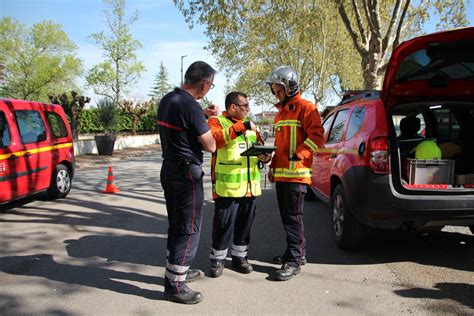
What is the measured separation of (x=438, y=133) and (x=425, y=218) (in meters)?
2.16

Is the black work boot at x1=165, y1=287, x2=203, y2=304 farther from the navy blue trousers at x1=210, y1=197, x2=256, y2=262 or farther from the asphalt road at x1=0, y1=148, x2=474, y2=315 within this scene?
the navy blue trousers at x1=210, y1=197, x2=256, y2=262

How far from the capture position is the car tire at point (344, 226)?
13.8 feet

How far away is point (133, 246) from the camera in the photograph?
15.6ft

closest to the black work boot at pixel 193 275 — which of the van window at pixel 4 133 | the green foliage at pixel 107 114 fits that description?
the van window at pixel 4 133

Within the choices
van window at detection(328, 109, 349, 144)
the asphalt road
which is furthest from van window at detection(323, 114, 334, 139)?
the asphalt road

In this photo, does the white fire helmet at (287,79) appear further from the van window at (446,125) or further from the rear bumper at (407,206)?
the van window at (446,125)

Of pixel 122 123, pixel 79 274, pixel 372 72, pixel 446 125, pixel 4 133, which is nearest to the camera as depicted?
pixel 79 274

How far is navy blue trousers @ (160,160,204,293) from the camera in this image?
126 inches

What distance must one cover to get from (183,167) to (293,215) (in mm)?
1243

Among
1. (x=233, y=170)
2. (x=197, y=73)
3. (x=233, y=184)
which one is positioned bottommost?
(x=233, y=184)

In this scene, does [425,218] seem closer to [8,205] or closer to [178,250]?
[178,250]

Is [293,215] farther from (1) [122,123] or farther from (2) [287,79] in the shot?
(1) [122,123]

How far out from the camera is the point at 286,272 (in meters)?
3.71

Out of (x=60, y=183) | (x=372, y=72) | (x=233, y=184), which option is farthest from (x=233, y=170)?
(x=372, y=72)
